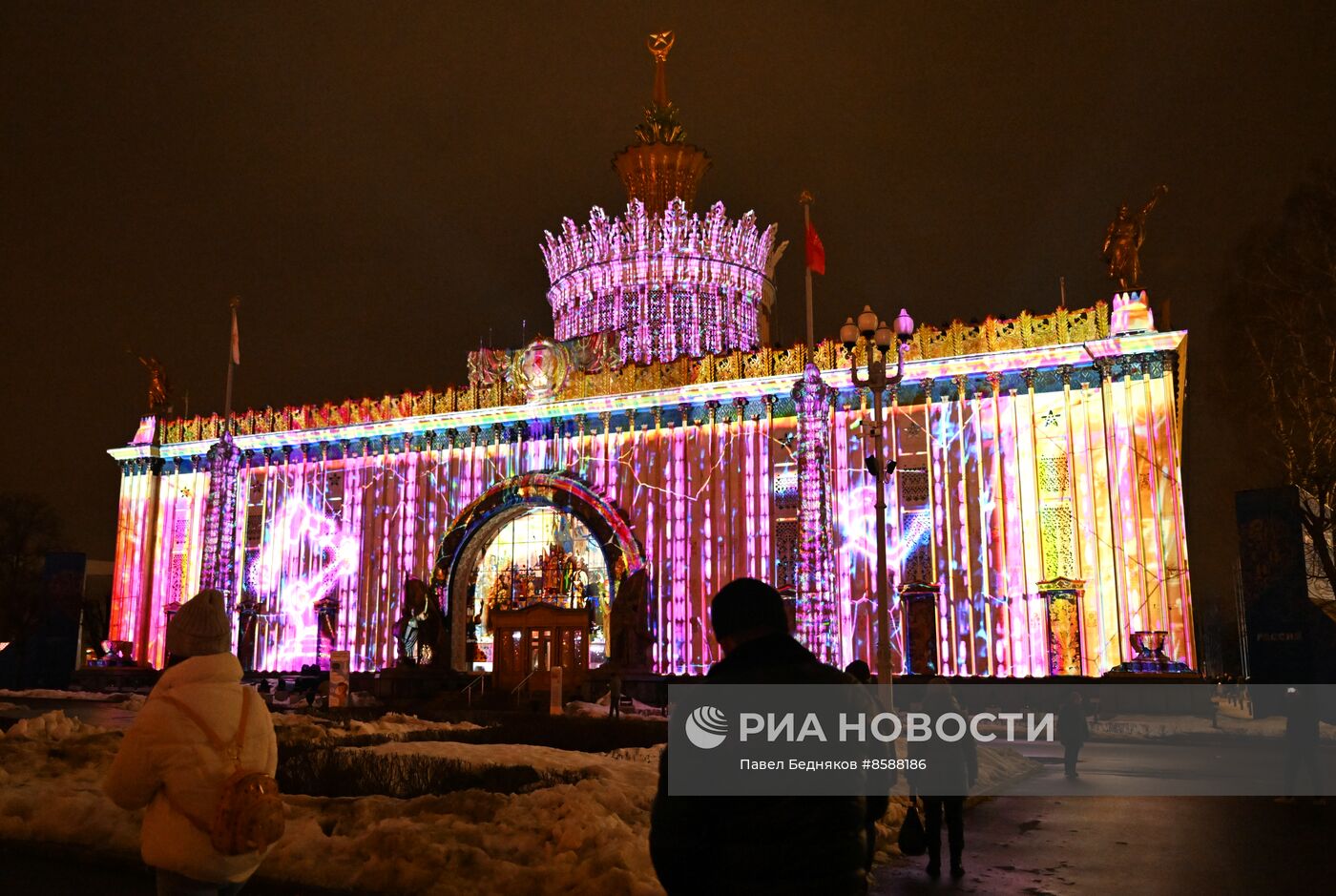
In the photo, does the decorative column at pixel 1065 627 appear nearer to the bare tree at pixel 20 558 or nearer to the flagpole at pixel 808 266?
the flagpole at pixel 808 266

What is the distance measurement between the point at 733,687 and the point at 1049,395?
83.7 feet

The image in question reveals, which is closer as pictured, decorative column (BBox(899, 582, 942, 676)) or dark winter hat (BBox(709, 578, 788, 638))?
dark winter hat (BBox(709, 578, 788, 638))

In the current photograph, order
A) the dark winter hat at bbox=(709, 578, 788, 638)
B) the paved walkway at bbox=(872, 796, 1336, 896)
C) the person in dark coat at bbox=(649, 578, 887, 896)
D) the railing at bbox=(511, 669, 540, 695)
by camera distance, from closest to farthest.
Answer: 1. the person in dark coat at bbox=(649, 578, 887, 896)
2. the dark winter hat at bbox=(709, 578, 788, 638)
3. the paved walkway at bbox=(872, 796, 1336, 896)
4. the railing at bbox=(511, 669, 540, 695)

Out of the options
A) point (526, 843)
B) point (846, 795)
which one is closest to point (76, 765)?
point (526, 843)

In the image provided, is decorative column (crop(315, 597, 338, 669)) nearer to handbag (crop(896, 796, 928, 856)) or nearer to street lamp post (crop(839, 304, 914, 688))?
street lamp post (crop(839, 304, 914, 688))

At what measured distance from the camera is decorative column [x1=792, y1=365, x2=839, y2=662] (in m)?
25.4

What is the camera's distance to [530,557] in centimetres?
3291

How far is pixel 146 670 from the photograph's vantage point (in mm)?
35500

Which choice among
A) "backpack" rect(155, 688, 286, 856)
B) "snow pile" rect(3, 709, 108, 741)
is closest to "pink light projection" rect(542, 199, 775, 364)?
"snow pile" rect(3, 709, 108, 741)

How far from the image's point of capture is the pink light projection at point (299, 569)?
3400cm

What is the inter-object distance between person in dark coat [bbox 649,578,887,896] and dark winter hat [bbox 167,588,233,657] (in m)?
2.12

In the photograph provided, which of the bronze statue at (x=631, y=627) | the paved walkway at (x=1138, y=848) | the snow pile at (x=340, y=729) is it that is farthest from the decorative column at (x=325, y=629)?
the paved walkway at (x=1138, y=848)

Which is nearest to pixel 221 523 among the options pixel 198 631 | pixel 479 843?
pixel 479 843

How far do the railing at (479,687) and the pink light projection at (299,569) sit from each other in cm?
609
